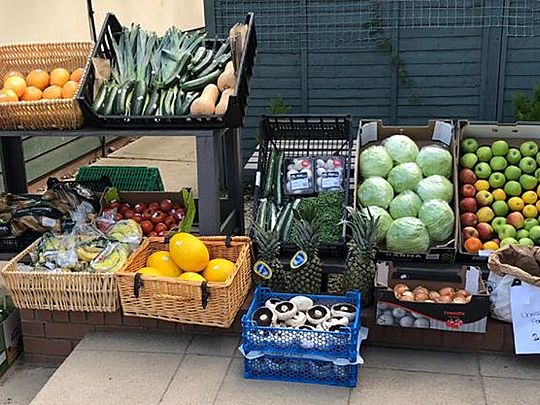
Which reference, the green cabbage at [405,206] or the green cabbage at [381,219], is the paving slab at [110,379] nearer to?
the green cabbage at [381,219]

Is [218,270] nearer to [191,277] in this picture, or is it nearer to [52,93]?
[191,277]

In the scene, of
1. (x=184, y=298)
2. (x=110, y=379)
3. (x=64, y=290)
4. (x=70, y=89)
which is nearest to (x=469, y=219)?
(x=184, y=298)

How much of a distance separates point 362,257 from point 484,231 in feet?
2.40

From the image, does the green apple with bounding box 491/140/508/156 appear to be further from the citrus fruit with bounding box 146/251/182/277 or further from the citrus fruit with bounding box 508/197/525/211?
the citrus fruit with bounding box 146/251/182/277

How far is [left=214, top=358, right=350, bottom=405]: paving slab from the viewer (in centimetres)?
263

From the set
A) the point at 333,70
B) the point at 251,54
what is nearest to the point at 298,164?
the point at 251,54

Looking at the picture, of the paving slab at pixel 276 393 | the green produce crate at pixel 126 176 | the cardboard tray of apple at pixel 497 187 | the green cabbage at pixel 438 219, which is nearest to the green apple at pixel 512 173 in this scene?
the cardboard tray of apple at pixel 497 187

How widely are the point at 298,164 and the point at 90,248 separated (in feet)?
4.07

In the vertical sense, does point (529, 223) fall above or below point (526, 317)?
above

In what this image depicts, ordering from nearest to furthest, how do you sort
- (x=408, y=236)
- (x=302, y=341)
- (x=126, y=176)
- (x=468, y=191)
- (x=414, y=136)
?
(x=302, y=341)
(x=408, y=236)
(x=468, y=191)
(x=414, y=136)
(x=126, y=176)

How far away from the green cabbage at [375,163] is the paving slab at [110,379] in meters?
1.36

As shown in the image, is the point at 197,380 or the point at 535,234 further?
the point at 535,234

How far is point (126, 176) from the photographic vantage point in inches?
187

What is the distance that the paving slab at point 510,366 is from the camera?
9.15ft
